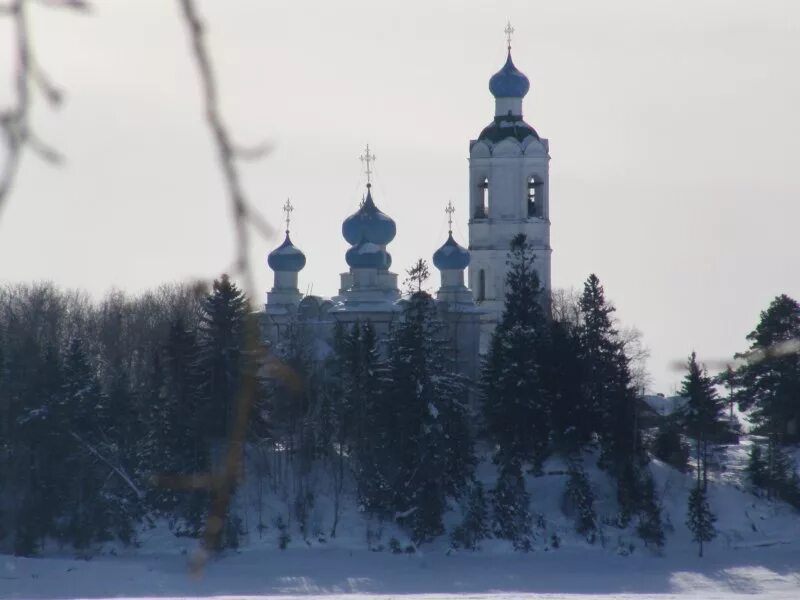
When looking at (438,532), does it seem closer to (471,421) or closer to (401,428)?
(401,428)

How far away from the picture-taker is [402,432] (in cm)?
3681

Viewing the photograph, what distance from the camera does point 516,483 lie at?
37.7 m

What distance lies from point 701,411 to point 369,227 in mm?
14986

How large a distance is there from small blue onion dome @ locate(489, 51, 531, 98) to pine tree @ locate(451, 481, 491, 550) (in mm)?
19945

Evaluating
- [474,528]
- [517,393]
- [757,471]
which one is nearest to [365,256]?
[517,393]

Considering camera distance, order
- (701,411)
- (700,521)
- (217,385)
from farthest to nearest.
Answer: (701,411) → (700,521) → (217,385)

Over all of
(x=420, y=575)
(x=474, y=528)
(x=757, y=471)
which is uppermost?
(x=757, y=471)

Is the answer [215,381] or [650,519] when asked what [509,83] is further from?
[215,381]

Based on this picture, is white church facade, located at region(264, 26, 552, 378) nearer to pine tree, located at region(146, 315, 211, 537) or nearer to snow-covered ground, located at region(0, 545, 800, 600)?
pine tree, located at region(146, 315, 211, 537)

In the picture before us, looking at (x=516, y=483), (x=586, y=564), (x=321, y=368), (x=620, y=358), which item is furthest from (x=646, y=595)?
(x=321, y=368)

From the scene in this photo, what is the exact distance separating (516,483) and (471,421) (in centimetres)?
406

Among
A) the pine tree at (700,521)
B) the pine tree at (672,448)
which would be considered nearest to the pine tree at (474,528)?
the pine tree at (700,521)

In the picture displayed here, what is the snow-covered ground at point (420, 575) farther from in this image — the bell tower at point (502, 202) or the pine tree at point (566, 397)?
the bell tower at point (502, 202)

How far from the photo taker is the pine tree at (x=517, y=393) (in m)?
37.8
